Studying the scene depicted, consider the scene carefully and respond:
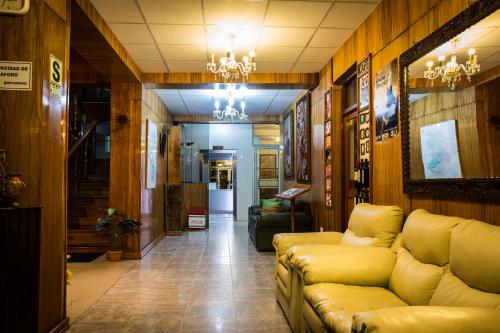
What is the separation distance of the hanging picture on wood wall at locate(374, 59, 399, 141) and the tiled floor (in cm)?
193

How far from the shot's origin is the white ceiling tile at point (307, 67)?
547 cm

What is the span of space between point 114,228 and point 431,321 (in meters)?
4.85

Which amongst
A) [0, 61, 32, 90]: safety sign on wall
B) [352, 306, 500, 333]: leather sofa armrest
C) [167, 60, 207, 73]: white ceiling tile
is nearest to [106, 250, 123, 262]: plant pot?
[167, 60, 207, 73]: white ceiling tile

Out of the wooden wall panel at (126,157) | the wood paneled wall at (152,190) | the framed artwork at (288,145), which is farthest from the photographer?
the framed artwork at (288,145)

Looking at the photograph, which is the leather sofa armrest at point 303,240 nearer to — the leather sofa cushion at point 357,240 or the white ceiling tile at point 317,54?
the leather sofa cushion at point 357,240

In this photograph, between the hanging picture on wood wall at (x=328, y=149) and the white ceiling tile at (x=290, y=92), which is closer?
the hanging picture on wood wall at (x=328, y=149)

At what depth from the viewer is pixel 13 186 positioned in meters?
2.36

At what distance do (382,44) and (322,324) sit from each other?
266 cm

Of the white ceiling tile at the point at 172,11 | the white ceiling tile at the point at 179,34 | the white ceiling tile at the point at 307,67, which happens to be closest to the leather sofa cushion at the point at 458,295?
the white ceiling tile at the point at 172,11

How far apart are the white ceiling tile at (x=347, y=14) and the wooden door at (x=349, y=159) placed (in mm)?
1111

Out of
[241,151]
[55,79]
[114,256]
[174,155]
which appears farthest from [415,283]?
[241,151]

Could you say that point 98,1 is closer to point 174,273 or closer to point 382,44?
point 382,44

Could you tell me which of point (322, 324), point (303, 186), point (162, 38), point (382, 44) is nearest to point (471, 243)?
point (322, 324)

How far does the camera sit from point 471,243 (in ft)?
5.97
